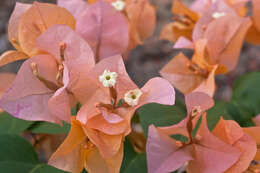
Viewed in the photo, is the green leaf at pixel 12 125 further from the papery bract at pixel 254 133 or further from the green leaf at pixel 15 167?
the papery bract at pixel 254 133

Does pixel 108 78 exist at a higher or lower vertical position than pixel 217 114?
higher

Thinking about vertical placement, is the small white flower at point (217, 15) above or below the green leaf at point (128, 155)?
above

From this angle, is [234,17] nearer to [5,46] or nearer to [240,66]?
[240,66]

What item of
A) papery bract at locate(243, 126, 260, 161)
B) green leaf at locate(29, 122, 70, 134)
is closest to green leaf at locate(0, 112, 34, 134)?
green leaf at locate(29, 122, 70, 134)

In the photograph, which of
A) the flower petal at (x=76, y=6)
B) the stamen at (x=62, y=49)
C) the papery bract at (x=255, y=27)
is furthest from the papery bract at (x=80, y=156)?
the papery bract at (x=255, y=27)

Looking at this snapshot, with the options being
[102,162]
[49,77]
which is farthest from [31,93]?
[102,162]

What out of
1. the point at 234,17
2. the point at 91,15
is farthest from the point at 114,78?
the point at 234,17

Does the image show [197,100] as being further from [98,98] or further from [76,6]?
[76,6]
